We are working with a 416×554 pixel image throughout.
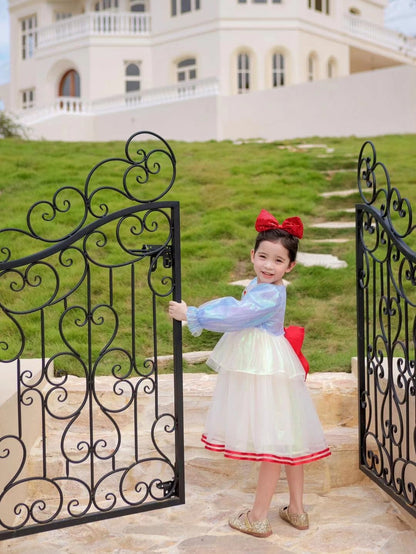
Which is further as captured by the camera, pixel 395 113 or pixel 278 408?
pixel 395 113

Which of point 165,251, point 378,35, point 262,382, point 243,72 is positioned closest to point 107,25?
point 243,72

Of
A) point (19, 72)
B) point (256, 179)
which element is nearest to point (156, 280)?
point (256, 179)

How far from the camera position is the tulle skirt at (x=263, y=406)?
2.99m

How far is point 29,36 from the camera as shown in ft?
93.8

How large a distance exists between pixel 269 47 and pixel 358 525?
71.3 ft

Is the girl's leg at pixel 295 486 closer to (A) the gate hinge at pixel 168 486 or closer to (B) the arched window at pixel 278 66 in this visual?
(A) the gate hinge at pixel 168 486

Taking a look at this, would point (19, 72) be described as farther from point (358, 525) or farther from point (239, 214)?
point (358, 525)

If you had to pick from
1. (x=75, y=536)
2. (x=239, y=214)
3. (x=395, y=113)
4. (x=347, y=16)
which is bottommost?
(x=75, y=536)

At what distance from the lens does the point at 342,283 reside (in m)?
6.07

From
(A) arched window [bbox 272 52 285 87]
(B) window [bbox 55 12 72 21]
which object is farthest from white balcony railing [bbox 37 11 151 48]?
(A) arched window [bbox 272 52 285 87]

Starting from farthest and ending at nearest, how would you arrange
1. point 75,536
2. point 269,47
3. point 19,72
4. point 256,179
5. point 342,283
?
point 19,72, point 269,47, point 256,179, point 342,283, point 75,536

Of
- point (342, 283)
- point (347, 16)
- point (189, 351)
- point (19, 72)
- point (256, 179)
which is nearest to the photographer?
point (189, 351)

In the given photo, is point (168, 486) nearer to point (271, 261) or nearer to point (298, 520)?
point (298, 520)

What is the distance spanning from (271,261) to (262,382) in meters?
0.55
